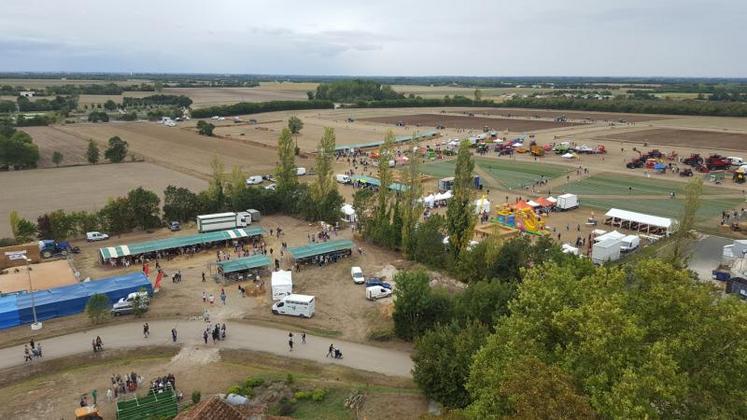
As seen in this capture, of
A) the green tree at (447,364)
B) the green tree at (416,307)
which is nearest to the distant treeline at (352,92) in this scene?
the green tree at (416,307)

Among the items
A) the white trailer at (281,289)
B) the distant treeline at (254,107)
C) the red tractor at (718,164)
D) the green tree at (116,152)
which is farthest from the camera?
the distant treeline at (254,107)

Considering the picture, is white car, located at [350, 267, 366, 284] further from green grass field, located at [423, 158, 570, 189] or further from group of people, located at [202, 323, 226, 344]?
green grass field, located at [423, 158, 570, 189]

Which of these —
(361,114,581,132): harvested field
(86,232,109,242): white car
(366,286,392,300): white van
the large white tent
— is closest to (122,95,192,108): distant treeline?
(361,114,581,132): harvested field

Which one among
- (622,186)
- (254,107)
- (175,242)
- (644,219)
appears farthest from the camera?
(254,107)

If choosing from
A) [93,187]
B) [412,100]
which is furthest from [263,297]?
[412,100]

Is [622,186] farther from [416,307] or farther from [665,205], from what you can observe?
[416,307]

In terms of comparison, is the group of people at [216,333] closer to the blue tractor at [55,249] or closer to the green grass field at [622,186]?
the blue tractor at [55,249]

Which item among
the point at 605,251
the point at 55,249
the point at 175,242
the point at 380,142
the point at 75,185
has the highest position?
the point at 380,142

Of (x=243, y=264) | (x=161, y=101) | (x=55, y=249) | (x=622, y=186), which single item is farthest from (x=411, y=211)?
(x=161, y=101)
